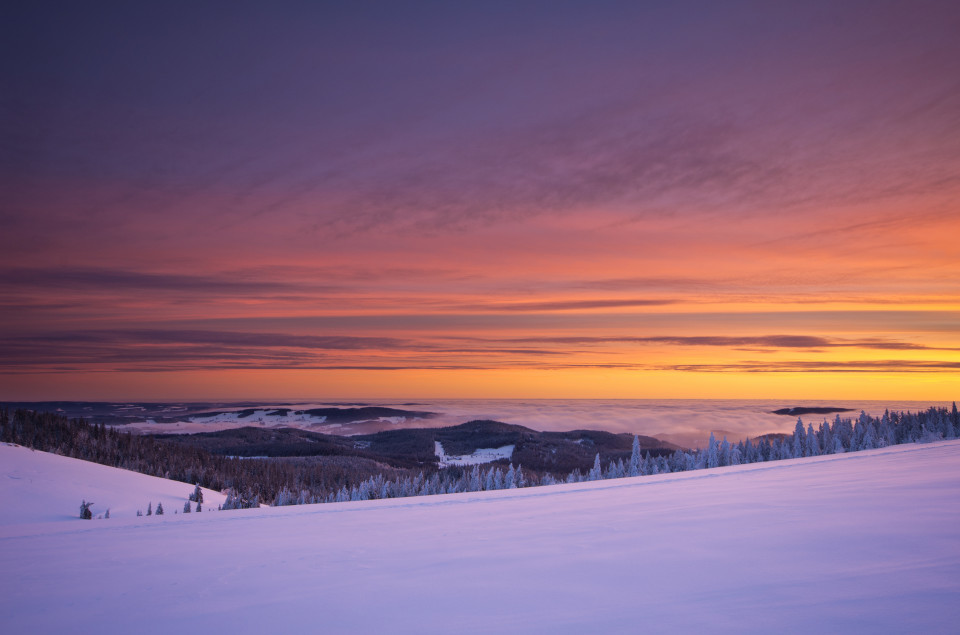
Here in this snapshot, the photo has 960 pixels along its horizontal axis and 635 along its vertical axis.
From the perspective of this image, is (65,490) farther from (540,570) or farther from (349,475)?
(349,475)

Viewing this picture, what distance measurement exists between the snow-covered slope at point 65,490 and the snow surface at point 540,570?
32694 millimetres

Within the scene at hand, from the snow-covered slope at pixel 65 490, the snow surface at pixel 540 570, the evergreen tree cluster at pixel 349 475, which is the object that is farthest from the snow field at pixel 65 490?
the snow surface at pixel 540 570

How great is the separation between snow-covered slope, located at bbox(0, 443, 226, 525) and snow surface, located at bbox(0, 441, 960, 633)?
32.7 metres

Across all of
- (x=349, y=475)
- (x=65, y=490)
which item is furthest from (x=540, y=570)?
(x=349, y=475)

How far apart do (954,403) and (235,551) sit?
64864mm

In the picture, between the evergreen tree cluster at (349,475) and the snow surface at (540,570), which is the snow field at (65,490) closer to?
the evergreen tree cluster at (349,475)

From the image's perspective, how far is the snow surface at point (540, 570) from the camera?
4.90 metres

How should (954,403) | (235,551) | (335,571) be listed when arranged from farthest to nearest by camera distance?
1. (954,403)
2. (235,551)
3. (335,571)

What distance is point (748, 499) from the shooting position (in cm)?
1081

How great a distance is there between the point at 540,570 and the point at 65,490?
49.9 meters

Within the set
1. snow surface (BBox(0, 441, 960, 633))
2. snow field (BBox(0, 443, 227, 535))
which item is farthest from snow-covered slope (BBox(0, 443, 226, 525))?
snow surface (BBox(0, 441, 960, 633))

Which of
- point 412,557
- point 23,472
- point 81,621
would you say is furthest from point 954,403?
point 23,472

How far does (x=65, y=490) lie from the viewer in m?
42.1

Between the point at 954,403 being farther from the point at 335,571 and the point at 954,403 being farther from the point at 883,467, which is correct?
the point at 335,571
